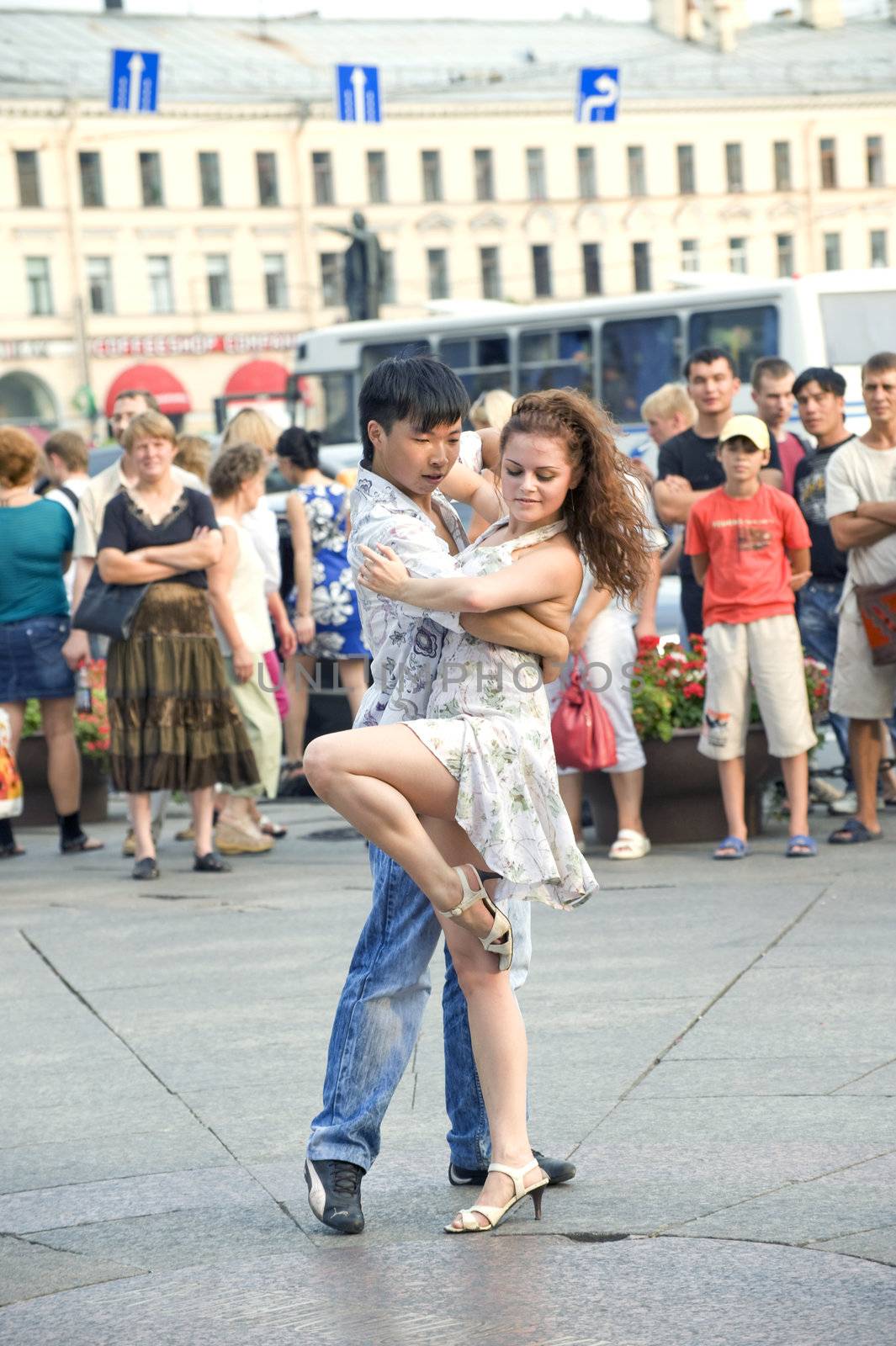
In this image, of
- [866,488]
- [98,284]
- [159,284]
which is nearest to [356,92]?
[866,488]

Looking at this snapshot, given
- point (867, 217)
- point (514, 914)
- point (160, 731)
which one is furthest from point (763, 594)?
point (867, 217)

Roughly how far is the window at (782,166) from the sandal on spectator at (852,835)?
7041 cm

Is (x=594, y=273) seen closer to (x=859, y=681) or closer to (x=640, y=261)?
(x=640, y=261)

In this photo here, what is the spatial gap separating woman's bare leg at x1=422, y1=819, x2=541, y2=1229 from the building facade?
56.9 metres

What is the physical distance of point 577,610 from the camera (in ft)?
27.8

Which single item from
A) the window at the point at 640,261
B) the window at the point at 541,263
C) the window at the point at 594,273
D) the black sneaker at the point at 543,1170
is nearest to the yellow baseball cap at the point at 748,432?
the black sneaker at the point at 543,1170

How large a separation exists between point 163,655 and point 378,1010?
4757mm

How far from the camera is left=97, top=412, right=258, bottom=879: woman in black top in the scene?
28.5ft

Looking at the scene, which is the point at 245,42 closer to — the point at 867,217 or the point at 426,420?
the point at 867,217

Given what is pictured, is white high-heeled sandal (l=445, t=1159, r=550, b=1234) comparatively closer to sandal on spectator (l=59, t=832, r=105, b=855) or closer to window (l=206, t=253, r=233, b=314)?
sandal on spectator (l=59, t=832, r=105, b=855)

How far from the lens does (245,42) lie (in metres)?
72.2

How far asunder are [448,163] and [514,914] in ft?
229

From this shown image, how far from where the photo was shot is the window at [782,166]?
75.6 metres

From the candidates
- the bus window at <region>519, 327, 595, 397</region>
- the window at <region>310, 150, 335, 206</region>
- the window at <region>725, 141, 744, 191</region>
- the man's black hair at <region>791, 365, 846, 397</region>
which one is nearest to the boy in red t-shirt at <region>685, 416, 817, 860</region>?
the man's black hair at <region>791, 365, 846, 397</region>
